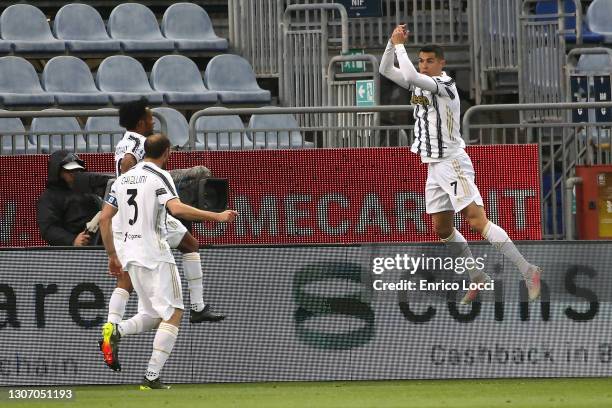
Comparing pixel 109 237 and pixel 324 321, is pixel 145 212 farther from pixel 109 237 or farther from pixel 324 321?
pixel 324 321

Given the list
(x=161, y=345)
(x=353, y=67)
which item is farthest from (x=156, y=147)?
(x=353, y=67)

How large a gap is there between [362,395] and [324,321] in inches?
46.3

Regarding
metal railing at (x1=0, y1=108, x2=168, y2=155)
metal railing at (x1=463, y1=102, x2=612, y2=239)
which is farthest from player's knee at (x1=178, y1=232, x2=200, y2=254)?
metal railing at (x1=463, y1=102, x2=612, y2=239)

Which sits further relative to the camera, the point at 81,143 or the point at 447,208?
the point at 81,143

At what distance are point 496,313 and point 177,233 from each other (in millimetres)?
2319

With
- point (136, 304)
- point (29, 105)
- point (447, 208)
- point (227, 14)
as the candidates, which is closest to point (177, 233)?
point (136, 304)

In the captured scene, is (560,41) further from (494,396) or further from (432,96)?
(494,396)

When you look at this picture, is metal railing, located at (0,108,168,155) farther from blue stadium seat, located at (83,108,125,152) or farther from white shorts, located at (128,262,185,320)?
white shorts, located at (128,262,185,320)

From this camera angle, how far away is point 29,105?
17359mm

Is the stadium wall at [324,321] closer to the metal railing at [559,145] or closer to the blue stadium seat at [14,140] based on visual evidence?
the metal railing at [559,145]

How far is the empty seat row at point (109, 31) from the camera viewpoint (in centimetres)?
1823

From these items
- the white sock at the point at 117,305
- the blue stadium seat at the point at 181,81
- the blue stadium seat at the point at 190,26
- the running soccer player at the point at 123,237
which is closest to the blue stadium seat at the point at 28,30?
the blue stadium seat at the point at 181,81

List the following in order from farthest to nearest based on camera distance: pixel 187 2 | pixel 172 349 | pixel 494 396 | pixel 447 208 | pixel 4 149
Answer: pixel 187 2, pixel 4 149, pixel 447 208, pixel 172 349, pixel 494 396

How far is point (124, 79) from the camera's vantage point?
1767cm
